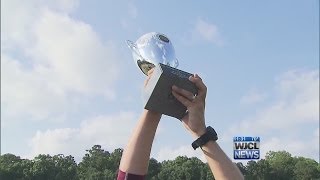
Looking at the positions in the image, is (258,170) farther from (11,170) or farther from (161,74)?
(161,74)

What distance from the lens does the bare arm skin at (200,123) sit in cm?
274

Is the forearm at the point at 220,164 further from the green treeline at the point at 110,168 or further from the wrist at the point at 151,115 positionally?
the green treeline at the point at 110,168

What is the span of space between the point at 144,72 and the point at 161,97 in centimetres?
37

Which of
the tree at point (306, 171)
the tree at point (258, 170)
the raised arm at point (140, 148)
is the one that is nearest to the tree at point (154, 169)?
the tree at point (258, 170)

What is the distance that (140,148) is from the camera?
2926 millimetres

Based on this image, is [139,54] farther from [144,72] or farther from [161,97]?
[161,97]

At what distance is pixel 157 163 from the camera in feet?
313

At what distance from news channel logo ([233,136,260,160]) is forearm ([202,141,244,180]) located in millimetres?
69007

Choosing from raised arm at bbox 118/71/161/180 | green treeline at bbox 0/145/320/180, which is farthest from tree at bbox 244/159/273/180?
raised arm at bbox 118/71/161/180

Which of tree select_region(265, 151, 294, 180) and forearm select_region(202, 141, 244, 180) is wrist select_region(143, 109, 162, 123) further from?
→ tree select_region(265, 151, 294, 180)

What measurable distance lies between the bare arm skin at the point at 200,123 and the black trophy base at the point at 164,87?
3 centimetres

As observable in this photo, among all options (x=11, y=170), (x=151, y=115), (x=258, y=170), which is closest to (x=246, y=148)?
(x=258, y=170)

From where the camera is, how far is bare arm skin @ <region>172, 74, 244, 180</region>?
274 centimetres

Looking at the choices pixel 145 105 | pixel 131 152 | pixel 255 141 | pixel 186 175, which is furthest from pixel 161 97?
pixel 186 175
